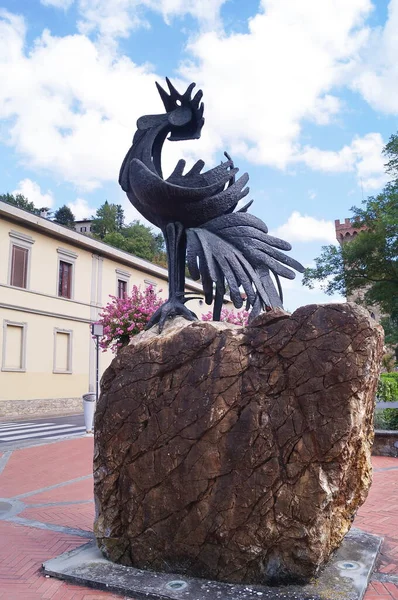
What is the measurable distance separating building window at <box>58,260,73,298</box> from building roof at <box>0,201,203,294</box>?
109 centimetres

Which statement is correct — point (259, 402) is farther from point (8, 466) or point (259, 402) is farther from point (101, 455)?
point (8, 466)

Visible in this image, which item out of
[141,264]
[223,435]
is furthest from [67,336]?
[223,435]

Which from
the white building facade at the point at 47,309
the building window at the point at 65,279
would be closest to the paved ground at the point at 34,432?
the white building facade at the point at 47,309

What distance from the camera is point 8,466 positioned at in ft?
28.8

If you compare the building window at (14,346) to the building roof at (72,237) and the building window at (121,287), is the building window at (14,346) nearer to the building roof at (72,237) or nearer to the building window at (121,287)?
the building roof at (72,237)

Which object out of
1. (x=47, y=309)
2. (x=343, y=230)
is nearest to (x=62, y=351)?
(x=47, y=309)

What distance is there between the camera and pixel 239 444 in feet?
11.2

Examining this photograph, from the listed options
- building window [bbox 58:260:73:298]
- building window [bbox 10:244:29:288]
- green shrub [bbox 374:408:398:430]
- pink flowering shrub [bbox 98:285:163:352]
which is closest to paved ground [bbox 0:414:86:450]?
pink flowering shrub [bbox 98:285:163:352]

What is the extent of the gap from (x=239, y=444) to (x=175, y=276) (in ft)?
6.47

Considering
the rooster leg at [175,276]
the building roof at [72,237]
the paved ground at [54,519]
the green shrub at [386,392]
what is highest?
the building roof at [72,237]

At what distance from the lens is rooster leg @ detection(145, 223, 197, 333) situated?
463 cm

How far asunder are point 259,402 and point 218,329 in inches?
24.4

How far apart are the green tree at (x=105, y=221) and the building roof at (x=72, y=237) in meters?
18.7

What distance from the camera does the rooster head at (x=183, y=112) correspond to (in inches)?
203
